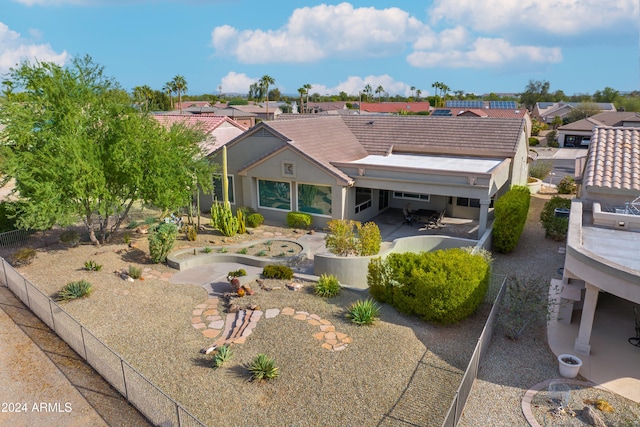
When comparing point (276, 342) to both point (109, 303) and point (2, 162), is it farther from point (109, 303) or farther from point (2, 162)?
point (2, 162)

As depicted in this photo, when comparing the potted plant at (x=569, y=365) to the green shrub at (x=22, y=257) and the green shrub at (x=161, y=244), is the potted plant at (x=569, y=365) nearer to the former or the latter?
the green shrub at (x=161, y=244)

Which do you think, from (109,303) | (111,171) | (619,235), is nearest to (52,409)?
(109,303)

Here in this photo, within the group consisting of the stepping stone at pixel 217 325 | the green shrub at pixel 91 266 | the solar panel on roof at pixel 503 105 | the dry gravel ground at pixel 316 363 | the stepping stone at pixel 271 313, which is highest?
the solar panel on roof at pixel 503 105

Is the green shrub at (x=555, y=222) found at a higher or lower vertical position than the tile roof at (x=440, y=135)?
lower

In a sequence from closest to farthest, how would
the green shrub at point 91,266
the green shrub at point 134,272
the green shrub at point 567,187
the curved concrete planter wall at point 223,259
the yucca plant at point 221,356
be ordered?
the yucca plant at point 221,356
the green shrub at point 134,272
the green shrub at point 91,266
the curved concrete planter wall at point 223,259
the green shrub at point 567,187

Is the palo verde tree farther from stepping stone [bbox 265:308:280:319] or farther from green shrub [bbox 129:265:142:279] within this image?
stepping stone [bbox 265:308:280:319]

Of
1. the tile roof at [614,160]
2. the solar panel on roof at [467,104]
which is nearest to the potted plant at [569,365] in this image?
the tile roof at [614,160]

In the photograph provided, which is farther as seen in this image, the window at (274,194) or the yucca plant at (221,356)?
the window at (274,194)
